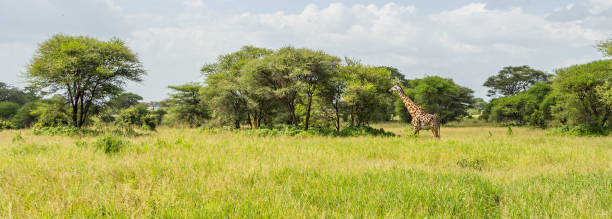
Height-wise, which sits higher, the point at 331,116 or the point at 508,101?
the point at 508,101

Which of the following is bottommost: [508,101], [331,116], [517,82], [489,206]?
[489,206]

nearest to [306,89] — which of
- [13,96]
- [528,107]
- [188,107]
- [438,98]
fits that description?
[188,107]

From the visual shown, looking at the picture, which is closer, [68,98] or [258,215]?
[258,215]

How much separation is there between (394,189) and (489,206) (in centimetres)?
128

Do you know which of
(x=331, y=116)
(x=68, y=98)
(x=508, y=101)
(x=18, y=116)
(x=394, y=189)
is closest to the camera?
(x=394, y=189)

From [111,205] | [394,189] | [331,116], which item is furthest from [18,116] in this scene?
[394,189]

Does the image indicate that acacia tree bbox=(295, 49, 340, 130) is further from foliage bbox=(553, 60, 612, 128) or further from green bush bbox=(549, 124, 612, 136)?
foliage bbox=(553, 60, 612, 128)

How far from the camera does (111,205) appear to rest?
3.58m

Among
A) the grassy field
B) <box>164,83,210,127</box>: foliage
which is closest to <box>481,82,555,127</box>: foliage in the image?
the grassy field

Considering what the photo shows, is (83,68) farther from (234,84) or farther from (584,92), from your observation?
(584,92)

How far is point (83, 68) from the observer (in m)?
20.7

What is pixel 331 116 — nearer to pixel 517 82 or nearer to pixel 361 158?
pixel 361 158

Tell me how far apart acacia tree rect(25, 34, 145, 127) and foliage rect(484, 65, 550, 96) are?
71615mm

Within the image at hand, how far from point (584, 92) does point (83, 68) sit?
45.5 meters
